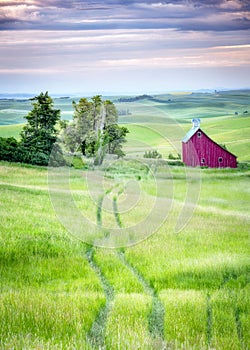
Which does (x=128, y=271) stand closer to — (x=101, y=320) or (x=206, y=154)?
(x=101, y=320)

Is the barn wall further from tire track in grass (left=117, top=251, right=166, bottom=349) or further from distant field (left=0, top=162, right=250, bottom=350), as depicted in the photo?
tire track in grass (left=117, top=251, right=166, bottom=349)

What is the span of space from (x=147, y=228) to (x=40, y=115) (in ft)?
7.17

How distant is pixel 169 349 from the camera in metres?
4.62

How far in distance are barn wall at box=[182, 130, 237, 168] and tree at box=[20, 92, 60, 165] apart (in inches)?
66.1

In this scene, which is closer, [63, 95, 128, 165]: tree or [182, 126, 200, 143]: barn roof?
[63, 95, 128, 165]: tree

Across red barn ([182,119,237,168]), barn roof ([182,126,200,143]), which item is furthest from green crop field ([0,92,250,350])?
barn roof ([182,126,200,143])

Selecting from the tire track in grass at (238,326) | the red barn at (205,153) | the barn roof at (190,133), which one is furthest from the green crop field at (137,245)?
the barn roof at (190,133)

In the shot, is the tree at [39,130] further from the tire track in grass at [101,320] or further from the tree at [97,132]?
the tire track in grass at [101,320]

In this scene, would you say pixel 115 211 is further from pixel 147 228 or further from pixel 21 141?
pixel 21 141

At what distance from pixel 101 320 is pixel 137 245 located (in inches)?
65.7

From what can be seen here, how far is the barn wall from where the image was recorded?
8031 millimetres

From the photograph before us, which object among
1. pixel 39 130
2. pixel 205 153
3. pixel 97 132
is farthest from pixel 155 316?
pixel 39 130

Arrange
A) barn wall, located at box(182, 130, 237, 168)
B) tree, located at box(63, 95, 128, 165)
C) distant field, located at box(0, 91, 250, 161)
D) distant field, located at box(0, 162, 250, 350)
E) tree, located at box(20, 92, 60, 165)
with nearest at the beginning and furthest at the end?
distant field, located at box(0, 162, 250, 350), distant field, located at box(0, 91, 250, 161), tree, located at box(63, 95, 128, 165), tree, located at box(20, 92, 60, 165), barn wall, located at box(182, 130, 237, 168)

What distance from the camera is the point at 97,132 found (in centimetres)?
730
